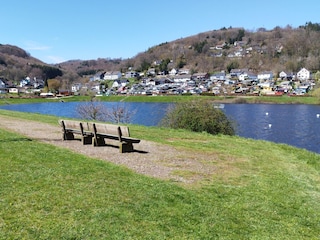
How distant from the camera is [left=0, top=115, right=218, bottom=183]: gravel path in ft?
28.3

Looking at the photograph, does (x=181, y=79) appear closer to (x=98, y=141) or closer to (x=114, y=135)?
(x=98, y=141)

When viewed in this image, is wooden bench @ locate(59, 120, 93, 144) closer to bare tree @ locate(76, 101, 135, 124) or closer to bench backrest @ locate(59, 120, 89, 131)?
bench backrest @ locate(59, 120, 89, 131)

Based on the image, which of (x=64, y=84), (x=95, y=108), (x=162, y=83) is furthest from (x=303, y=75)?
(x=95, y=108)

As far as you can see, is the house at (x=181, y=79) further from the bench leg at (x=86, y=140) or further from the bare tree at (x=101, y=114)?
the bench leg at (x=86, y=140)

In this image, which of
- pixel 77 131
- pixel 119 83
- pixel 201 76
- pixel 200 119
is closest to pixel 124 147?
pixel 77 131

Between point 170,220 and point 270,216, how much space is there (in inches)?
75.6

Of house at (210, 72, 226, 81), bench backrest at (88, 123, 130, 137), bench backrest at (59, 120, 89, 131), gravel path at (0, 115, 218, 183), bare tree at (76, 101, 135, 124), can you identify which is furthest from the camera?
house at (210, 72, 226, 81)

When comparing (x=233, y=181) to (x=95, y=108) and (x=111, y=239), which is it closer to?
(x=111, y=239)

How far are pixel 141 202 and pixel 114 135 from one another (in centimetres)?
489

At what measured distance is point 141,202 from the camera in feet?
20.8

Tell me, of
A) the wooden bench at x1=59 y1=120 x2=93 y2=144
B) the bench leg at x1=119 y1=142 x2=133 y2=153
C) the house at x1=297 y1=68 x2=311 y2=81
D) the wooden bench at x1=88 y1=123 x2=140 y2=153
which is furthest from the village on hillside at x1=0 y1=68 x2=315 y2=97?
the bench leg at x1=119 y1=142 x2=133 y2=153

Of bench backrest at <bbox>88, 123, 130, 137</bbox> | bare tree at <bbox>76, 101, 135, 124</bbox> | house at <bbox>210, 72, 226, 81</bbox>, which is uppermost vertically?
house at <bbox>210, 72, 226, 81</bbox>

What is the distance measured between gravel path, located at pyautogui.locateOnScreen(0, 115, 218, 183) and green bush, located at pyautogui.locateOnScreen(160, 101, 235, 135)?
7938 millimetres

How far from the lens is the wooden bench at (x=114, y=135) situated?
10.7 m
